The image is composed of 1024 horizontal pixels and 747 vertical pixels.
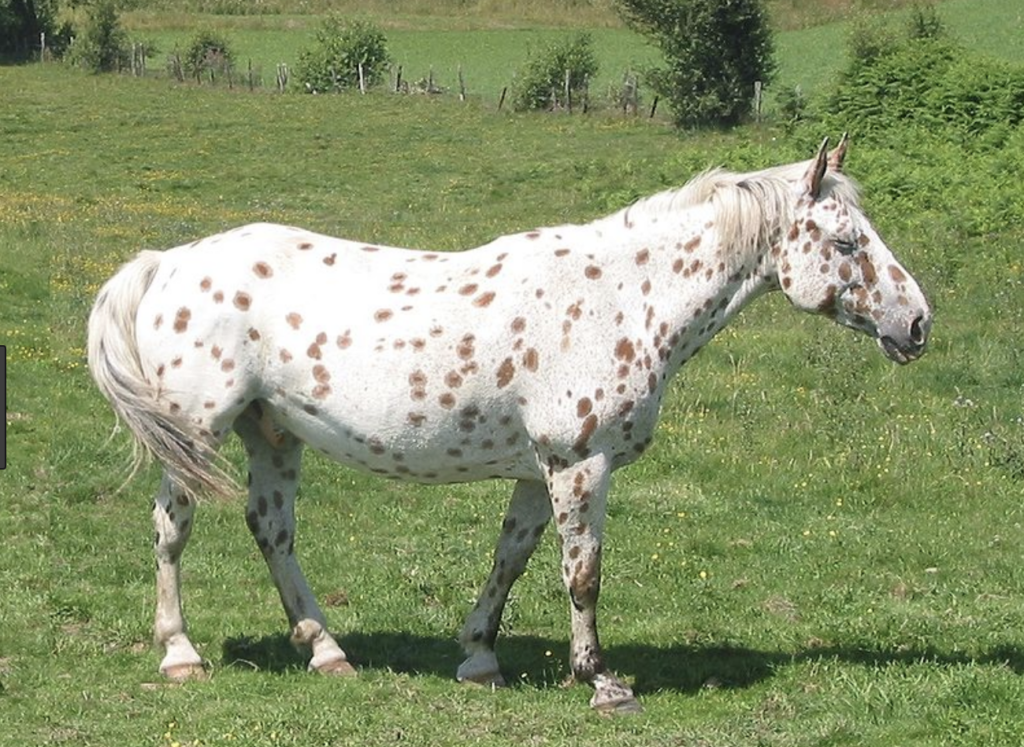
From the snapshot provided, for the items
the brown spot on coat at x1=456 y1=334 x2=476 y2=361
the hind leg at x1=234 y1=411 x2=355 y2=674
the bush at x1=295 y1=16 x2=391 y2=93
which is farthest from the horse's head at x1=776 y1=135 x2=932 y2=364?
the bush at x1=295 y1=16 x2=391 y2=93

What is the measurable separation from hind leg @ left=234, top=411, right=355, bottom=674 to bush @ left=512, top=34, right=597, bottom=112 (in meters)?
42.3

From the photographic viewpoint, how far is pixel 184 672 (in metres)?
8.61

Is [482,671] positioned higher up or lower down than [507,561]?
lower down

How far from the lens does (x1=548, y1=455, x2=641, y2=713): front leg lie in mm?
8133

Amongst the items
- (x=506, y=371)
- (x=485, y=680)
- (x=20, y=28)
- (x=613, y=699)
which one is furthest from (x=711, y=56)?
(x=613, y=699)

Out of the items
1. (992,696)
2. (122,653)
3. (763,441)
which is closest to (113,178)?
(763,441)

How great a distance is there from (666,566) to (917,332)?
341 centimetres

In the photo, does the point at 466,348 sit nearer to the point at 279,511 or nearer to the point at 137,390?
the point at 279,511

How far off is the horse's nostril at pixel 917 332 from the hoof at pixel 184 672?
4.36 metres

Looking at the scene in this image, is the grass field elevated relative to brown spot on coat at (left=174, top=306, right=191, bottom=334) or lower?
lower

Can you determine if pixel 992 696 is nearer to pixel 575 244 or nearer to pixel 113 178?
pixel 575 244

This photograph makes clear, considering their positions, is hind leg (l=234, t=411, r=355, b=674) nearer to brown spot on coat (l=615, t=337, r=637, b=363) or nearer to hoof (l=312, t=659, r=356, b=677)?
hoof (l=312, t=659, r=356, b=677)

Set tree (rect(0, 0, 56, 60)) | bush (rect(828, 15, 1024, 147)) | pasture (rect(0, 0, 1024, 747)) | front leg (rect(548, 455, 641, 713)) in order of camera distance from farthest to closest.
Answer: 1. tree (rect(0, 0, 56, 60))
2. bush (rect(828, 15, 1024, 147))
3. front leg (rect(548, 455, 641, 713))
4. pasture (rect(0, 0, 1024, 747))

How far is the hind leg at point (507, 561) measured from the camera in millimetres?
8789
